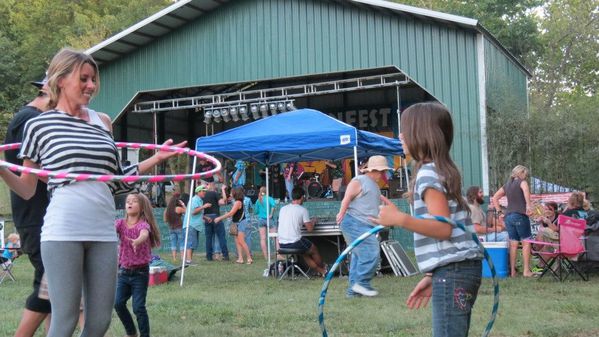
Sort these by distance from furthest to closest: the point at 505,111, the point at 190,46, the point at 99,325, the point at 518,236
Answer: the point at 190,46 < the point at 505,111 < the point at 518,236 < the point at 99,325

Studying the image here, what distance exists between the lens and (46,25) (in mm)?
41312

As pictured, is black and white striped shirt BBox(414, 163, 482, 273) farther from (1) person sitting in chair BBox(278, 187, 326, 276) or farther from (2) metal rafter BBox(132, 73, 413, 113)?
(2) metal rafter BBox(132, 73, 413, 113)

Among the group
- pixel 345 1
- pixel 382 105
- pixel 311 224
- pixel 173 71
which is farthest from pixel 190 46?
pixel 311 224

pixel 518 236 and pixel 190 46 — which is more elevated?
pixel 190 46

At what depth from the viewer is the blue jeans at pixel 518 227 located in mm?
10102

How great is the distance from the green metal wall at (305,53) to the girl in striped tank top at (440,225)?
1560cm

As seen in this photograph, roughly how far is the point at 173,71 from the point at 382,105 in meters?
8.69

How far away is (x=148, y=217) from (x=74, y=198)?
265 cm

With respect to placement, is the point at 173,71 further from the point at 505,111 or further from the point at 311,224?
the point at 311,224

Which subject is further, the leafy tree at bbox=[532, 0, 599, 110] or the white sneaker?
the leafy tree at bbox=[532, 0, 599, 110]

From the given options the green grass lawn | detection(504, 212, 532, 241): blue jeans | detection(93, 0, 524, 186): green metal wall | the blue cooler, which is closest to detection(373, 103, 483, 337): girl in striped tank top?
the green grass lawn

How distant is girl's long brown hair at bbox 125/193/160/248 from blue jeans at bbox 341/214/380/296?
11.1 ft

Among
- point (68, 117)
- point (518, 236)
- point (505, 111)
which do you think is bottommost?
point (518, 236)

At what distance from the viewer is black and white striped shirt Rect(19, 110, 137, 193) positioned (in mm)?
3209
